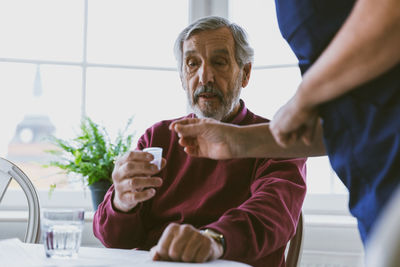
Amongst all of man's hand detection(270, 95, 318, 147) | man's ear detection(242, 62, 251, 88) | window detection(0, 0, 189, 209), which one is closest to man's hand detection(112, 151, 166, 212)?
man's hand detection(270, 95, 318, 147)

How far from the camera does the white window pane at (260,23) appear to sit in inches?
101

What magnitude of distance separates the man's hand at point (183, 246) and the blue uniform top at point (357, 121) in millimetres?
290

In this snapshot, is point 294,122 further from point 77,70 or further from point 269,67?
point 77,70

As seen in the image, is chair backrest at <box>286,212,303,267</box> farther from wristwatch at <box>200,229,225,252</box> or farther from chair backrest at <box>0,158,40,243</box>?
chair backrest at <box>0,158,40,243</box>

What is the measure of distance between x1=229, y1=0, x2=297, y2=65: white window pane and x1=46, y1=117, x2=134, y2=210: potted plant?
2.46 ft

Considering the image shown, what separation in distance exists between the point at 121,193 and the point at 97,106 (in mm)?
1323

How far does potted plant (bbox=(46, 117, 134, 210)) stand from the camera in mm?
2127

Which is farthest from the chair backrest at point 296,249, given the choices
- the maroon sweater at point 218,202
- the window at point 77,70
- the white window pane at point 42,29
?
the white window pane at point 42,29

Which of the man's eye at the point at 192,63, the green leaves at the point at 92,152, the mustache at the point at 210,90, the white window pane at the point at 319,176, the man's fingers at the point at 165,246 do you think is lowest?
the white window pane at the point at 319,176

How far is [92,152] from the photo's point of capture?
2.20m

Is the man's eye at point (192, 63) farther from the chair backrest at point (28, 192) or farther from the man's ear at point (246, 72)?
the chair backrest at point (28, 192)

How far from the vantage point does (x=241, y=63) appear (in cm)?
172

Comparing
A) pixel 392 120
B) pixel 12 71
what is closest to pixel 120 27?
pixel 12 71

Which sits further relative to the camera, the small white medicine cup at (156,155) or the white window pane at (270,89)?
the white window pane at (270,89)
